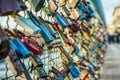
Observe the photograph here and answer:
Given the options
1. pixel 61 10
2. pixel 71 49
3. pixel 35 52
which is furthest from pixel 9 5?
pixel 71 49

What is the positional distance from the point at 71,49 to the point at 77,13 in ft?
1.37

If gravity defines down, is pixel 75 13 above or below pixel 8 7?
below

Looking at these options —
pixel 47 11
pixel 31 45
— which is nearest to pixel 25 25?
pixel 31 45

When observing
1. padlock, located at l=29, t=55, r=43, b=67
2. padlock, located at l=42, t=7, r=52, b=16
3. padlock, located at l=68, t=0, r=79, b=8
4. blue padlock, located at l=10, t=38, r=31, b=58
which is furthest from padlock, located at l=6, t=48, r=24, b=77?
padlock, located at l=68, t=0, r=79, b=8

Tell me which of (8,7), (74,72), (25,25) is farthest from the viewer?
(74,72)

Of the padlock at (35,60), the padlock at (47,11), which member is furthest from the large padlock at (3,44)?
the padlock at (47,11)

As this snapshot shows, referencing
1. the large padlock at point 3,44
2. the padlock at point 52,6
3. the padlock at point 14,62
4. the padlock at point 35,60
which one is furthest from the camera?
the padlock at point 52,6

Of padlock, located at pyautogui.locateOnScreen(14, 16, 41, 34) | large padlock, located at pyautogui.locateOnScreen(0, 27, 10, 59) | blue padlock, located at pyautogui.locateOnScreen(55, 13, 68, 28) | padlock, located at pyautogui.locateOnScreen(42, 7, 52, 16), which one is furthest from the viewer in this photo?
blue padlock, located at pyautogui.locateOnScreen(55, 13, 68, 28)

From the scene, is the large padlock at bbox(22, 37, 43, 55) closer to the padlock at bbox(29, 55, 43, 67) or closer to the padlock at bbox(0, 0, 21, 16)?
the padlock at bbox(29, 55, 43, 67)

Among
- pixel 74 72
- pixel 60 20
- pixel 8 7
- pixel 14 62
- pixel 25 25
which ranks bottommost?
pixel 74 72

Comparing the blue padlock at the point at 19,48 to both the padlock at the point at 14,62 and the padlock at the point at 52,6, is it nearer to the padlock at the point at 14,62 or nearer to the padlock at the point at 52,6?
the padlock at the point at 14,62

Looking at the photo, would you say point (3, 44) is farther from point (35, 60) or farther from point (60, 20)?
point (60, 20)

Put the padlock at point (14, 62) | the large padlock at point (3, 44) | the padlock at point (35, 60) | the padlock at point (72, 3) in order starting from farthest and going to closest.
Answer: the padlock at point (72, 3)
the padlock at point (35, 60)
the padlock at point (14, 62)
the large padlock at point (3, 44)

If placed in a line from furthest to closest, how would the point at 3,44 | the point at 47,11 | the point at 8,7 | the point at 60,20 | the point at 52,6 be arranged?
the point at 60,20
the point at 52,6
the point at 47,11
the point at 8,7
the point at 3,44
